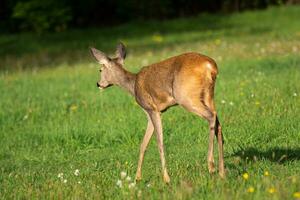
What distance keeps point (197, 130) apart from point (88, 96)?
408 centimetres

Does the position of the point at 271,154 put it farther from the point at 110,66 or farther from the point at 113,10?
the point at 113,10

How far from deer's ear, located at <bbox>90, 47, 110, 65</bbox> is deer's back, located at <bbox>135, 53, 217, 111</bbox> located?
0.55 meters

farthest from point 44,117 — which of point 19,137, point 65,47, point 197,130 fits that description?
point 65,47

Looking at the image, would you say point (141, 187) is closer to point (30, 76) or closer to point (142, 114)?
point (142, 114)

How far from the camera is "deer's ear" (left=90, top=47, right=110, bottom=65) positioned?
8578 mm

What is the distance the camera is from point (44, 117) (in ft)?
41.7

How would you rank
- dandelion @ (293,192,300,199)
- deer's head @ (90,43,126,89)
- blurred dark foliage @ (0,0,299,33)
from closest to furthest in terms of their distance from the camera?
1. dandelion @ (293,192,300,199)
2. deer's head @ (90,43,126,89)
3. blurred dark foliage @ (0,0,299,33)

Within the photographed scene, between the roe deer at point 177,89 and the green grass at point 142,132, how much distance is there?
43 centimetres

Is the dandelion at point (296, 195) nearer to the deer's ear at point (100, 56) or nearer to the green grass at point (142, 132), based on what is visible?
the green grass at point (142, 132)

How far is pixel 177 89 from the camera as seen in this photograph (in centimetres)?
759

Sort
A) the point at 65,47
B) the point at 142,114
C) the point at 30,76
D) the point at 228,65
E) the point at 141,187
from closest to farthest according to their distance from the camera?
1. the point at 141,187
2. the point at 142,114
3. the point at 228,65
4. the point at 30,76
5. the point at 65,47

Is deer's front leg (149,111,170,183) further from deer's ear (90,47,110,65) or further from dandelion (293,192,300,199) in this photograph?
dandelion (293,192,300,199)

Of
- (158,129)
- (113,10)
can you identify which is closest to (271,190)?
(158,129)

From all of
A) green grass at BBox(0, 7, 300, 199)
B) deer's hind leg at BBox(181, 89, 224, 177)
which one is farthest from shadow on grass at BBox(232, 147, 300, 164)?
deer's hind leg at BBox(181, 89, 224, 177)
